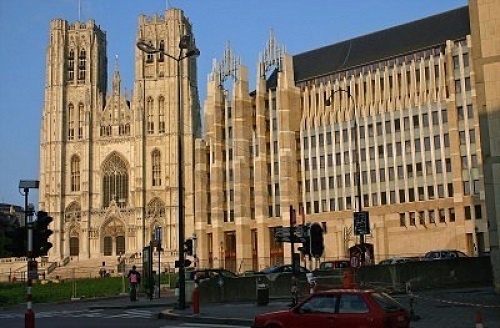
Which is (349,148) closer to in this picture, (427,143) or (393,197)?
(393,197)

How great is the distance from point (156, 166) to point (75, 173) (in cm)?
1288

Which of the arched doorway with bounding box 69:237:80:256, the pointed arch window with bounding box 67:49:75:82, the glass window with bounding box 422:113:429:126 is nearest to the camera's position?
the glass window with bounding box 422:113:429:126

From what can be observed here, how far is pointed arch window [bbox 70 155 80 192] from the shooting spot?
105688 millimetres

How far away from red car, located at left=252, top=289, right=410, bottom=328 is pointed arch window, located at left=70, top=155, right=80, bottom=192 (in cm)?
9512

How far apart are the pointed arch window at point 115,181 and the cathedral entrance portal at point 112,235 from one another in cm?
328

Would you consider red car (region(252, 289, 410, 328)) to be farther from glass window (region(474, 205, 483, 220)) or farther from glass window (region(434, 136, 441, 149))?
glass window (region(434, 136, 441, 149))

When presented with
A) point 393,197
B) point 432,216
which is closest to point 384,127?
point 393,197

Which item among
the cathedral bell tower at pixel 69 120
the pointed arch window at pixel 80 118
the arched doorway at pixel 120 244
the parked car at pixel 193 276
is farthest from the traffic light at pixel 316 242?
the pointed arch window at pixel 80 118

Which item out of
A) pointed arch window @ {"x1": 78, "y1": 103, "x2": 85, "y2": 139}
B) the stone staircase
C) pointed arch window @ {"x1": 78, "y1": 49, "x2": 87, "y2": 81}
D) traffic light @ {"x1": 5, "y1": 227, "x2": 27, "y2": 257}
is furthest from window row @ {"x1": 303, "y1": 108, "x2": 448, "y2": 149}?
traffic light @ {"x1": 5, "y1": 227, "x2": 27, "y2": 257}

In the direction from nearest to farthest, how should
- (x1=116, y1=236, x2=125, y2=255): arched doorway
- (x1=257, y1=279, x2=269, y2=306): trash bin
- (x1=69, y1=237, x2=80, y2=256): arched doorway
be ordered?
(x1=257, y1=279, x2=269, y2=306): trash bin < (x1=116, y1=236, x2=125, y2=255): arched doorway < (x1=69, y1=237, x2=80, y2=256): arched doorway

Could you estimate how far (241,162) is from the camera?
271 feet

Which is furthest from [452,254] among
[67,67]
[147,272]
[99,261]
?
[67,67]

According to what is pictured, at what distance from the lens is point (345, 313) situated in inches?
526

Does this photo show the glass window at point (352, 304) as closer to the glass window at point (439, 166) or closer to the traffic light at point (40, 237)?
the traffic light at point (40, 237)
